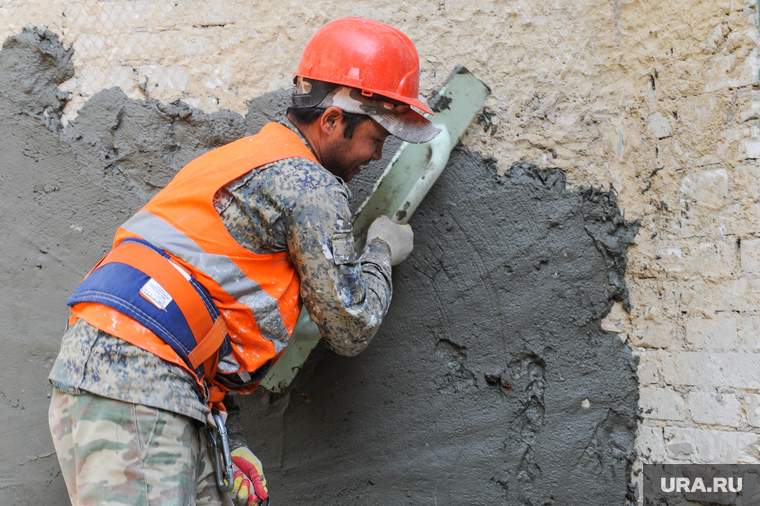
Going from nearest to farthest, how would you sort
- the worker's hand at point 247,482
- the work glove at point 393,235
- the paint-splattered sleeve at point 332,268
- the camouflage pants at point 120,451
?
the camouflage pants at point 120,451
the paint-splattered sleeve at point 332,268
the worker's hand at point 247,482
the work glove at point 393,235

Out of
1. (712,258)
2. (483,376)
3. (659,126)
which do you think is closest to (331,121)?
(483,376)

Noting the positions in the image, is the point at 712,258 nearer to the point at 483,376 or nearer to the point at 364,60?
the point at 483,376

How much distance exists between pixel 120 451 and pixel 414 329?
1.04 m

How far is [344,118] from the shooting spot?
141 cm

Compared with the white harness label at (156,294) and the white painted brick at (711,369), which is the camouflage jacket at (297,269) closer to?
the white harness label at (156,294)

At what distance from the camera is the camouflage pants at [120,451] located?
112 centimetres

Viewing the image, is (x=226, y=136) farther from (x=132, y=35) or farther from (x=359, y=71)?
(x=359, y=71)

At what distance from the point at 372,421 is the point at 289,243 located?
0.92m

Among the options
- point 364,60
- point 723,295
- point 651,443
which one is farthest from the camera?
point 651,443

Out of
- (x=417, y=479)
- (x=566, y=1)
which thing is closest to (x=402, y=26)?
(x=566, y=1)

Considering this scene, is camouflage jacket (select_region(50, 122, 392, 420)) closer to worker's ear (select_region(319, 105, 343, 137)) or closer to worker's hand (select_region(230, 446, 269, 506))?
worker's ear (select_region(319, 105, 343, 137))

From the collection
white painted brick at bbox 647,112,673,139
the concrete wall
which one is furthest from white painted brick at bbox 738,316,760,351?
white painted brick at bbox 647,112,673,139

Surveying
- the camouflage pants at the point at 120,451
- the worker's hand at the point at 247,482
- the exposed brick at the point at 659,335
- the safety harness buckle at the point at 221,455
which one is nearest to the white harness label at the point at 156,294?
the camouflage pants at the point at 120,451

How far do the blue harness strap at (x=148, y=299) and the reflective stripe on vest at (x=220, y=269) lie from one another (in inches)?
1.2
